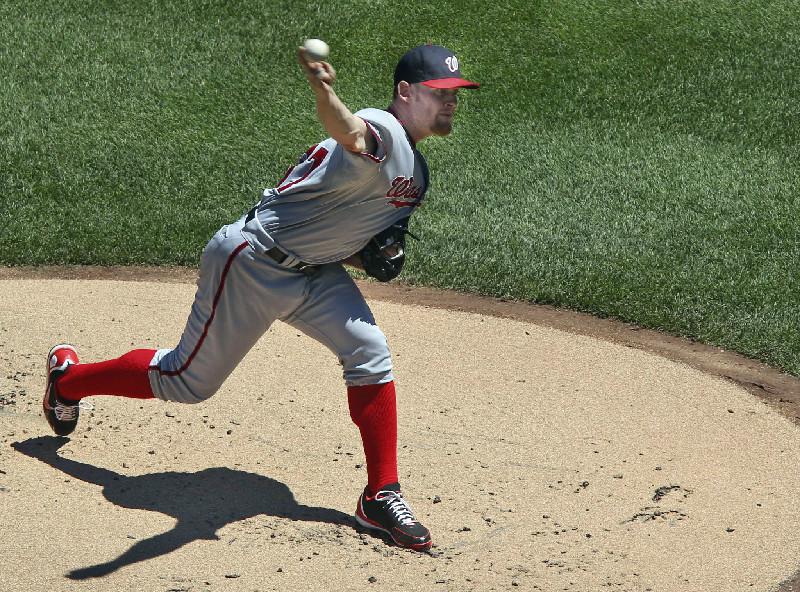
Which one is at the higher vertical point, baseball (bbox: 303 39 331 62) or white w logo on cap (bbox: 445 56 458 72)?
baseball (bbox: 303 39 331 62)

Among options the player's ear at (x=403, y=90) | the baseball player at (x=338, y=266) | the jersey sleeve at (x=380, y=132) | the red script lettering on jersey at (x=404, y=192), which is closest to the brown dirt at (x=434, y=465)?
the baseball player at (x=338, y=266)

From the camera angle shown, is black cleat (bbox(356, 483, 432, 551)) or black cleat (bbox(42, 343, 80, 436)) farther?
black cleat (bbox(42, 343, 80, 436))

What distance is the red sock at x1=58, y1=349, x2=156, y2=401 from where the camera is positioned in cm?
471

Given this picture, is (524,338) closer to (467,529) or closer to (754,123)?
(467,529)

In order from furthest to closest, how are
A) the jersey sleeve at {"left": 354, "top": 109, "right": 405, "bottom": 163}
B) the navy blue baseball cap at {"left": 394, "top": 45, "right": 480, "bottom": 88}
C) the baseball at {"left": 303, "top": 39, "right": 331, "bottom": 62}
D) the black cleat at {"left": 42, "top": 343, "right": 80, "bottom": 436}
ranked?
the black cleat at {"left": 42, "top": 343, "right": 80, "bottom": 436}
the navy blue baseball cap at {"left": 394, "top": 45, "right": 480, "bottom": 88}
the jersey sleeve at {"left": 354, "top": 109, "right": 405, "bottom": 163}
the baseball at {"left": 303, "top": 39, "right": 331, "bottom": 62}

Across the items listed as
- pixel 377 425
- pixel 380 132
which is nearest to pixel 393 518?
pixel 377 425

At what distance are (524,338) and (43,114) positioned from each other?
5.04 meters

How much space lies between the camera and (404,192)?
14.2ft

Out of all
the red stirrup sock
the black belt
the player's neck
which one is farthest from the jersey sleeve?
the red stirrup sock

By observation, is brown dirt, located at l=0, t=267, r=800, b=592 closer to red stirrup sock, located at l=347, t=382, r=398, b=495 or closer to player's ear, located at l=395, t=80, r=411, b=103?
red stirrup sock, located at l=347, t=382, r=398, b=495

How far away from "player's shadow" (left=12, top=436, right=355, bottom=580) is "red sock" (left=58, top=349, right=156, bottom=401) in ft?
1.07

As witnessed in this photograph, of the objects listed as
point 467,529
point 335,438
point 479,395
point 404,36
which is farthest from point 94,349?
point 404,36

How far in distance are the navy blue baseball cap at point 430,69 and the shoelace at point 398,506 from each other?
1.54 meters

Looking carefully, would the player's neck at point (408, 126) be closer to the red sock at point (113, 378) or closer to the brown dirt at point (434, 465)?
the red sock at point (113, 378)
